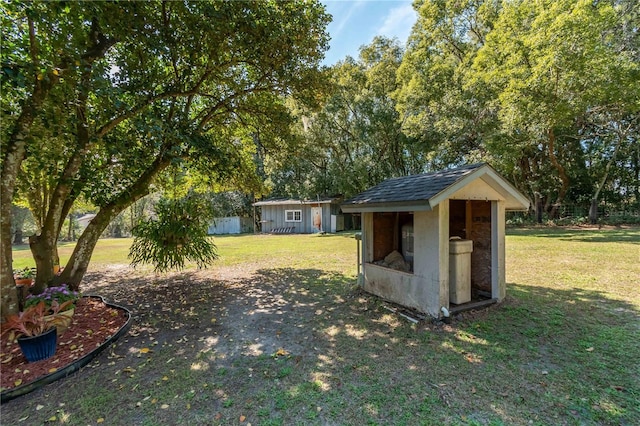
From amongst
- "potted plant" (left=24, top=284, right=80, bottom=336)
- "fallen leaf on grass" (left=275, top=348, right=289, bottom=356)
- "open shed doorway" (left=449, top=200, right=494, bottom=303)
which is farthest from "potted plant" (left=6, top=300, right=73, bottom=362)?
"open shed doorway" (left=449, top=200, right=494, bottom=303)

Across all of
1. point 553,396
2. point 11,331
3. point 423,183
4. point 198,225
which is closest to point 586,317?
point 553,396

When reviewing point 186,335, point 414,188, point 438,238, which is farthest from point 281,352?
point 414,188

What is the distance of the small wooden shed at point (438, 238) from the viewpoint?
13.5 ft

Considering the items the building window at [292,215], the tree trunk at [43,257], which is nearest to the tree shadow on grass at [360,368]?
the tree trunk at [43,257]

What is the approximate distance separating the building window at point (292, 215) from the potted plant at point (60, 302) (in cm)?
1841

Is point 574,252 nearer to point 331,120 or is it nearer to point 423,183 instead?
point 423,183

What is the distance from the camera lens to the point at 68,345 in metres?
3.56

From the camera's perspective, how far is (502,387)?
2623mm

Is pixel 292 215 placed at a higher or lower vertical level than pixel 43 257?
higher

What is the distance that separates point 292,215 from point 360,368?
20.0 metres

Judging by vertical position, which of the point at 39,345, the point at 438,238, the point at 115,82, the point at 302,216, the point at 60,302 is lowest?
the point at 39,345

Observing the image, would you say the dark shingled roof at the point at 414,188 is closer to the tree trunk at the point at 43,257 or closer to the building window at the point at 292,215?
the tree trunk at the point at 43,257

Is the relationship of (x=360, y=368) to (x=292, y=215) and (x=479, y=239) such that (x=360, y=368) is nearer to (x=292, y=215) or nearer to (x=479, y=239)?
(x=479, y=239)

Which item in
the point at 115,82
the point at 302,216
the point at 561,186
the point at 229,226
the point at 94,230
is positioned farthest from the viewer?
the point at 229,226
